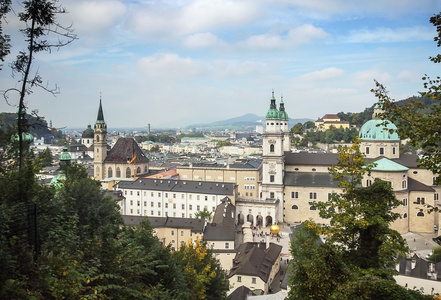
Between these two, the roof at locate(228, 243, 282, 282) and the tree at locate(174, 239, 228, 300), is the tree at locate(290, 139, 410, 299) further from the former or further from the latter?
the roof at locate(228, 243, 282, 282)

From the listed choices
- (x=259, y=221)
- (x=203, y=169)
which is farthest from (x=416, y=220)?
(x=203, y=169)

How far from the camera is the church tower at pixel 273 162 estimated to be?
53469 mm

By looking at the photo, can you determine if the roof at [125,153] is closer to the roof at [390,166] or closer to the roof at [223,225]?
the roof at [223,225]

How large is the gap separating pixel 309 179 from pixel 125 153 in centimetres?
3054

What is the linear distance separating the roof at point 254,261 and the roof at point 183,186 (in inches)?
599

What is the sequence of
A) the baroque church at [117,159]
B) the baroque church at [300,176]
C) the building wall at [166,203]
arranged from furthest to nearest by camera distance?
the baroque church at [117,159] < the building wall at [166,203] < the baroque church at [300,176]

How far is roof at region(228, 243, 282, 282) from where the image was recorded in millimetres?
30438

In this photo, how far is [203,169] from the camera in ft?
211

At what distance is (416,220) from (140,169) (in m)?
41.9

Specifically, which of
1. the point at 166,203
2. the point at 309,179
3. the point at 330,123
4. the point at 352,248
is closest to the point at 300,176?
the point at 309,179

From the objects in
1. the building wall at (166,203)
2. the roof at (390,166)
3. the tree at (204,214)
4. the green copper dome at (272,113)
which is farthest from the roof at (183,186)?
the roof at (390,166)

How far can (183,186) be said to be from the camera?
53812 mm

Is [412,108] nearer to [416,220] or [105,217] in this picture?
[105,217]

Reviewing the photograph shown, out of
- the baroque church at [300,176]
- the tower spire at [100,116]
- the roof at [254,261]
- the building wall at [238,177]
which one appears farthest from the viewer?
the tower spire at [100,116]
